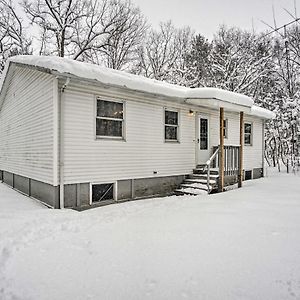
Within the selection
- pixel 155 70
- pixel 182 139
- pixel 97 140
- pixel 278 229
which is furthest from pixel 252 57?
pixel 278 229

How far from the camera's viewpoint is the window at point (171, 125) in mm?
9211

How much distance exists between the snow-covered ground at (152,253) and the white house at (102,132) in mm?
1414

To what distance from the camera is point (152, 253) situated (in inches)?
144

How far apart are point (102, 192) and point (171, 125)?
3417 millimetres

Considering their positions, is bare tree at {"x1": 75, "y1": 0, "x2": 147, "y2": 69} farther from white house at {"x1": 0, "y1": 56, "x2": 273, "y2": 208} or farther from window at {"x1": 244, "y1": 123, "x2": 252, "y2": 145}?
window at {"x1": 244, "y1": 123, "x2": 252, "y2": 145}

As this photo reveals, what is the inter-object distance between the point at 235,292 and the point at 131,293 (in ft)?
3.43

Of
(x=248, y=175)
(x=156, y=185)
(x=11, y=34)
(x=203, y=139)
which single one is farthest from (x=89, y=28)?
(x=156, y=185)

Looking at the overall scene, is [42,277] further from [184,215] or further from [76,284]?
[184,215]

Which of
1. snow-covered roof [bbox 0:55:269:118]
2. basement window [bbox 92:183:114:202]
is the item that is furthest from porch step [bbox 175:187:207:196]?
snow-covered roof [bbox 0:55:269:118]

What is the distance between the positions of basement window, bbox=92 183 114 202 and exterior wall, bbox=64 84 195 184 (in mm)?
218

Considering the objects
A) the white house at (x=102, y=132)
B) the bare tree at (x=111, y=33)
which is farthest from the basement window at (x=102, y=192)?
the bare tree at (x=111, y=33)

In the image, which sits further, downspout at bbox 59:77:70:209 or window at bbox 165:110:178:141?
window at bbox 165:110:178:141

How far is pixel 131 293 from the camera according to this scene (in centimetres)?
269

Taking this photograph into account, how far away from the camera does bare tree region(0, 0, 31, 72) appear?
19.6 m
